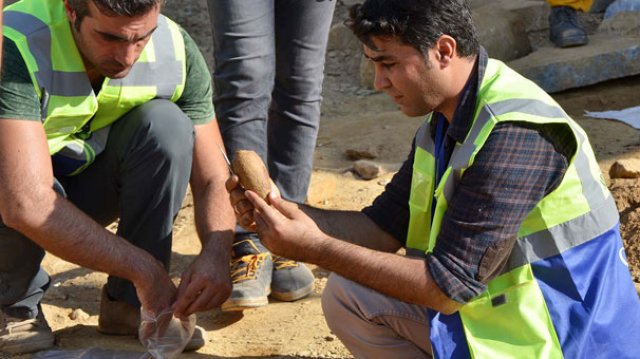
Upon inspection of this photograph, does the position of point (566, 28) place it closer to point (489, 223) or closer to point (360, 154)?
point (360, 154)

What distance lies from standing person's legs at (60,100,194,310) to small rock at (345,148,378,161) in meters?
2.44

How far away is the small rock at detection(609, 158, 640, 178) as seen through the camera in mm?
4693

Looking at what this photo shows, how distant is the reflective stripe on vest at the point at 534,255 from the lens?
101 inches

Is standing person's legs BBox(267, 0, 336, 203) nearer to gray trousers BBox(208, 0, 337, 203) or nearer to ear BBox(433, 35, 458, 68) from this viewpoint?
gray trousers BBox(208, 0, 337, 203)

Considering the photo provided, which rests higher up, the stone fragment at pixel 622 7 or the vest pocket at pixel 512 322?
the vest pocket at pixel 512 322

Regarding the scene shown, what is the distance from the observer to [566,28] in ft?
24.6

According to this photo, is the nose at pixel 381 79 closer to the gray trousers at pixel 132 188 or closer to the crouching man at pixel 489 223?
the crouching man at pixel 489 223

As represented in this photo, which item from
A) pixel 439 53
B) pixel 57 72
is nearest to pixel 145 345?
pixel 57 72

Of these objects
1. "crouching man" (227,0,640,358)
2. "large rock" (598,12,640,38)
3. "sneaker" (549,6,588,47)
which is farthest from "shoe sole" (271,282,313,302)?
"large rock" (598,12,640,38)

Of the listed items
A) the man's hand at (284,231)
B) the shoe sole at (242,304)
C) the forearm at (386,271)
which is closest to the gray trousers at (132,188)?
the shoe sole at (242,304)

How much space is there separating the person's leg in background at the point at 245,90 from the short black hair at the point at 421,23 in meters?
1.09

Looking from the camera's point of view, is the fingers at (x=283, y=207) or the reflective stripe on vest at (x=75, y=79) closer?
the fingers at (x=283, y=207)

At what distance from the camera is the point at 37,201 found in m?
2.99

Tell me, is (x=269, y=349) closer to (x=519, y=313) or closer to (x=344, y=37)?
(x=519, y=313)
